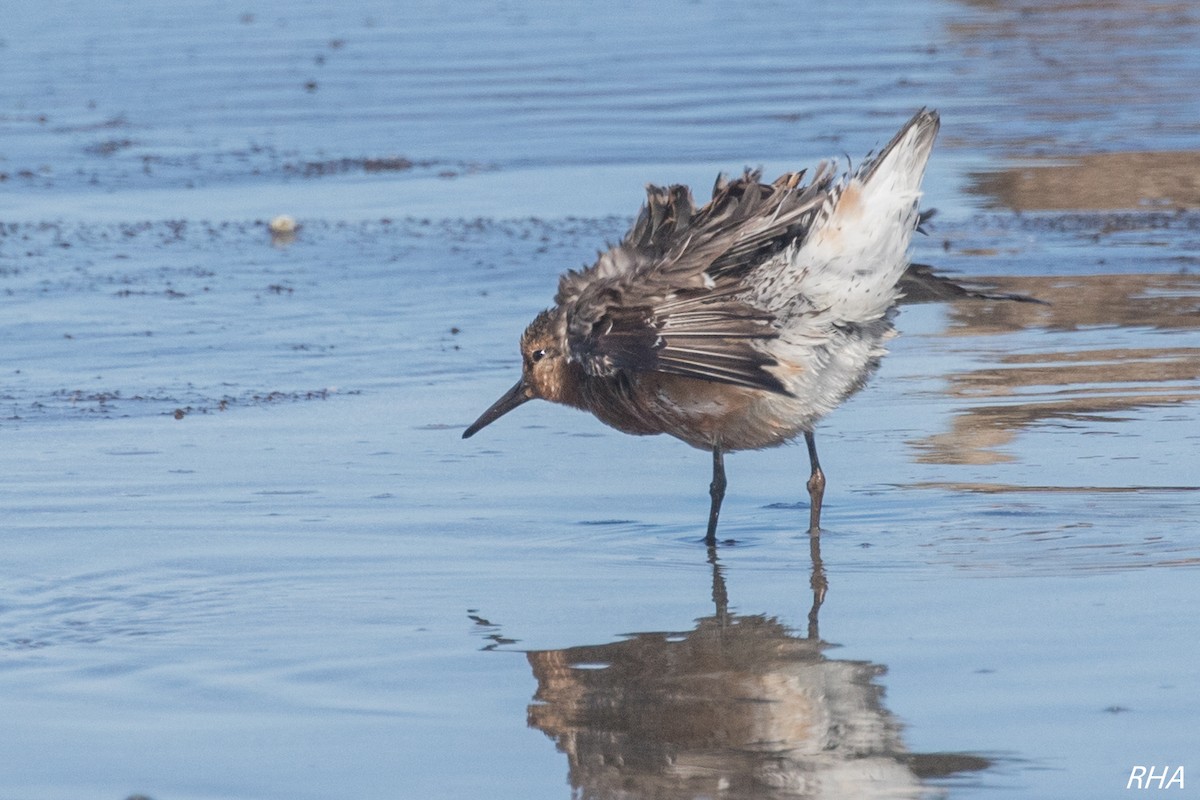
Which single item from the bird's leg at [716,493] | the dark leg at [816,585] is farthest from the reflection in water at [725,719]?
the bird's leg at [716,493]

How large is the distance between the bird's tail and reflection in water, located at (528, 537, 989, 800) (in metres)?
1.06

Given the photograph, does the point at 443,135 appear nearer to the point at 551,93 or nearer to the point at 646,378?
the point at 551,93

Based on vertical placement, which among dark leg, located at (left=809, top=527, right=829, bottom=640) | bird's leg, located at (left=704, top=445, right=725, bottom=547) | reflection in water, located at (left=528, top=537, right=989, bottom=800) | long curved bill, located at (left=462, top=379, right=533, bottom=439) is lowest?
reflection in water, located at (left=528, top=537, right=989, bottom=800)

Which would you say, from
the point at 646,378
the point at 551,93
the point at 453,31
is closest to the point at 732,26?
the point at 453,31

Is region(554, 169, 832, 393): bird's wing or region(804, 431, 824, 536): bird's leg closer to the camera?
region(554, 169, 832, 393): bird's wing

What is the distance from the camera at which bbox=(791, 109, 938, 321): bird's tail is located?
5.72 meters

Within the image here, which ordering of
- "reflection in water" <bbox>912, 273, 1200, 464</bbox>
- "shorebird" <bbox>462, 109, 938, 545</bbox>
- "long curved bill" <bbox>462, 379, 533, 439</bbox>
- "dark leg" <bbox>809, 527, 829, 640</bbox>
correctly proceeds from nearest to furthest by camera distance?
1. "dark leg" <bbox>809, 527, 829, 640</bbox>
2. "shorebird" <bbox>462, 109, 938, 545</bbox>
3. "long curved bill" <bbox>462, 379, 533, 439</bbox>
4. "reflection in water" <bbox>912, 273, 1200, 464</bbox>

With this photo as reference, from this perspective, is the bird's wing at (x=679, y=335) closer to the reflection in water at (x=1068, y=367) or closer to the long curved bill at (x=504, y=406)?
the long curved bill at (x=504, y=406)

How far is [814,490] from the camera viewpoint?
6.14 metres

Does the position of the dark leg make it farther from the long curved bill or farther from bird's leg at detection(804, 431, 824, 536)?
the long curved bill

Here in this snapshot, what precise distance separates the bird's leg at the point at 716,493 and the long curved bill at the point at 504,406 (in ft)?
2.45

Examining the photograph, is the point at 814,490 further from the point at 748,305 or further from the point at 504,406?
the point at 504,406

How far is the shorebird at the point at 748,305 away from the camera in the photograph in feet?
18.8

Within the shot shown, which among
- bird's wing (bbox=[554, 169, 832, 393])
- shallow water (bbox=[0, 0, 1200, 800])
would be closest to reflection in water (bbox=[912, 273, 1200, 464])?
shallow water (bbox=[0, 0, 1200, 800])
